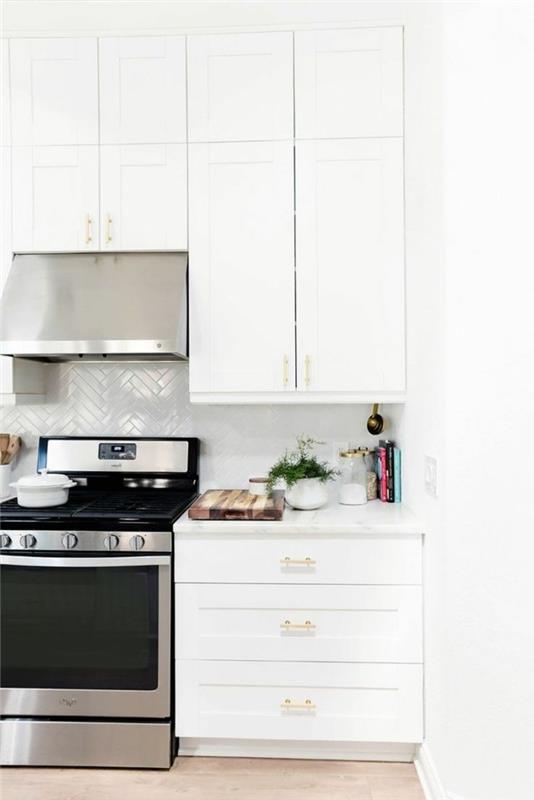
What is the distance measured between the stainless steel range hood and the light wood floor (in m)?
1.54

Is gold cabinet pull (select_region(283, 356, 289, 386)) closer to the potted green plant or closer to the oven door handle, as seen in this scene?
the potted green plant

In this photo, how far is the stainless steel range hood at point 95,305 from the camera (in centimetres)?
225

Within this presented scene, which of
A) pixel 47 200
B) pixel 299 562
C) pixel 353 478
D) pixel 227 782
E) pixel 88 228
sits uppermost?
pixel 47 200

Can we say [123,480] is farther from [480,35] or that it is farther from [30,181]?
[480,35]

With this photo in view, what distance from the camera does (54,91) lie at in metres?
2.40

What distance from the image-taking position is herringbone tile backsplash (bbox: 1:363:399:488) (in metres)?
2.73

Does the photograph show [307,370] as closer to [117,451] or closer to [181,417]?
[181,417]

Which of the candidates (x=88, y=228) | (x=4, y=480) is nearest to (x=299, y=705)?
(x=4, y=480)

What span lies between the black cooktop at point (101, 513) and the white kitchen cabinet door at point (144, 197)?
1054 millimetres

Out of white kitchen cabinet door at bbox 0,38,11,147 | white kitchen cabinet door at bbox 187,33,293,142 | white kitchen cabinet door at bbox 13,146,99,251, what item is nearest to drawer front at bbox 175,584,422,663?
white kitchen cabinet door at bbox 13,146,99,251

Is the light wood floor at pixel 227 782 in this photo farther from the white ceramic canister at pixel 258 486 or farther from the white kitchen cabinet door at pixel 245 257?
the white kitchen cabinet door at pixel 245 257

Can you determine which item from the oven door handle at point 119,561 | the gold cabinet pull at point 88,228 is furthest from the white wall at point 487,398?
the gold cabinet pull at point 88,228

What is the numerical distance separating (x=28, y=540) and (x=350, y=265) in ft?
5.35

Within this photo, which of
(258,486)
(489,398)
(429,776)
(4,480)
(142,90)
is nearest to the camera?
(489,398)
